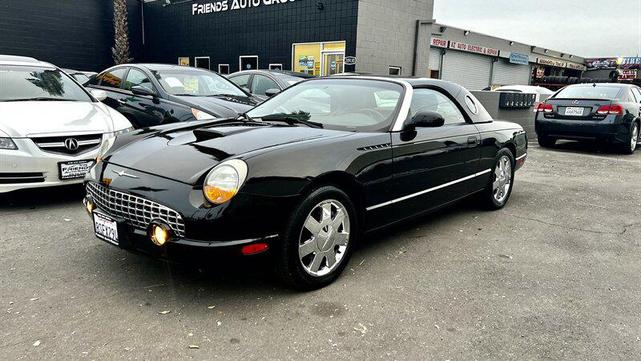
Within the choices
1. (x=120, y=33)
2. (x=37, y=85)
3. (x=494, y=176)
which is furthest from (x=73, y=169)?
(x=120, y=33)

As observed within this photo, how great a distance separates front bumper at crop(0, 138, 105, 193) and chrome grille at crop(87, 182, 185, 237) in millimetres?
1779

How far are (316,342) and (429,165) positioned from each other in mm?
1945

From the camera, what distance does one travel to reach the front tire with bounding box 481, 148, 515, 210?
203 inches

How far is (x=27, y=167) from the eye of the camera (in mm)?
4469

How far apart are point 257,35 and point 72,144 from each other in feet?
49.2

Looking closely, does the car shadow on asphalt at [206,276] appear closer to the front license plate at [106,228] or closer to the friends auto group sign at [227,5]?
the front license plate at [106,228]

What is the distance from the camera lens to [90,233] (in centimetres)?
409

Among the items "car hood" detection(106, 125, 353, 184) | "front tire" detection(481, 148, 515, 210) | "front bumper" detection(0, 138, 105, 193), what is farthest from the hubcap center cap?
"front bumper" detection(0, 138, 105, 193)

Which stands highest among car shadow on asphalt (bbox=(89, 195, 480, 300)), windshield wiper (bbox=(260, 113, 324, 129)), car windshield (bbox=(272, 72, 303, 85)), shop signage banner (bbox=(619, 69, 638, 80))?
shop signage banner (bbox=(619, 69, 638, 80))

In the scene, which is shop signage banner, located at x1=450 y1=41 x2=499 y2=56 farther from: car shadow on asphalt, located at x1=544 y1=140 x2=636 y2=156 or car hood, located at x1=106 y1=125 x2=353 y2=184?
A: car hood, located at x1=106 y1=125 x2=353 y2=184

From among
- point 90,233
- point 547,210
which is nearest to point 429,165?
point 547,210

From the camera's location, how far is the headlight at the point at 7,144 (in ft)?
14.6

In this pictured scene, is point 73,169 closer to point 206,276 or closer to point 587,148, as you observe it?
point 206,276

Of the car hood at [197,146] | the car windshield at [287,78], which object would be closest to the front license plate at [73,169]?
the car hood at [197,146]
